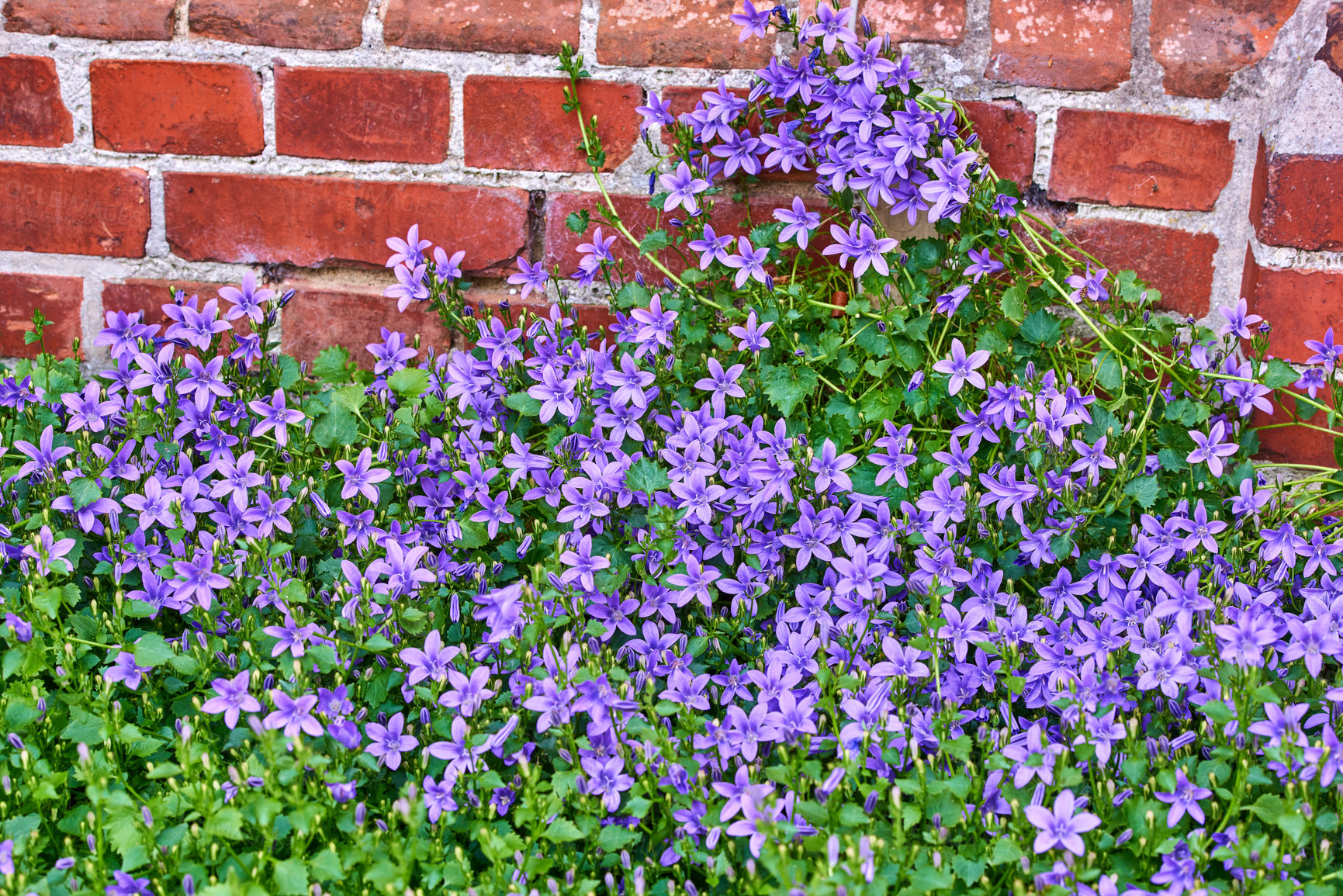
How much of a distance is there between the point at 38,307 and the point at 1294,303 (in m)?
2.19

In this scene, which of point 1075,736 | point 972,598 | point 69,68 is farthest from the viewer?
point 69,68

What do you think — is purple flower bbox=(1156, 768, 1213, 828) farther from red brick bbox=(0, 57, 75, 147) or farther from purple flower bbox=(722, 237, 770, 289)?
red brick bbox=(0, 57, 75, 147)

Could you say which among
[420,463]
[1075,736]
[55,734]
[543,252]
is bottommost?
[55,734]

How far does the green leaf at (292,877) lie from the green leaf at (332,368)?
0.85 metres

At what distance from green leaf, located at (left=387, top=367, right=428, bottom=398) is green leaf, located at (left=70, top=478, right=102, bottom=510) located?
1.44ft

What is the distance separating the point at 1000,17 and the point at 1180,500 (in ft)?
2.70

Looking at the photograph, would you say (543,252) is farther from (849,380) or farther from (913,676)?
(913,676)

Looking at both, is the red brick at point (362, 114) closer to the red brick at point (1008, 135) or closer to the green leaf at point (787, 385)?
the green leaf at point (787, 385)

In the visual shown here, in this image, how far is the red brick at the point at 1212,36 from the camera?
150 centimetres

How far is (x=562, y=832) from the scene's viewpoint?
0.95 m

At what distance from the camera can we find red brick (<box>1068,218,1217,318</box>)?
1576 millimetres

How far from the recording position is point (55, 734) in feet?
3.79

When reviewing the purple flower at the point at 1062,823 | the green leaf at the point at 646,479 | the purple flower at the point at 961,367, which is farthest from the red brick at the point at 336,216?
the purple flower at the point at 1062,823

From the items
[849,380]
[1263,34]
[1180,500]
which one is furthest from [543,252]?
[1263,34]
